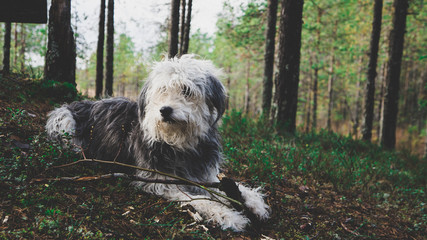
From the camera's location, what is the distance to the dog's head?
3004mm

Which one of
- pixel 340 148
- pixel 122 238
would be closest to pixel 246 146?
pixel 340 148

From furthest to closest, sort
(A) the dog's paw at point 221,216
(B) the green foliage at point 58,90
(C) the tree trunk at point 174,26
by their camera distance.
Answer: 1. (C) the tree trunk at point 174,26
2. (B) the green foliage at point 58,90
3. (A) the dog's paw at point 221,216

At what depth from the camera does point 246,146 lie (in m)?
5.82

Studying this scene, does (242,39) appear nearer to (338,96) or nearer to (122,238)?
(122,238)

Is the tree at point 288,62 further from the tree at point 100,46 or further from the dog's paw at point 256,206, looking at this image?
the tree at point 100,46

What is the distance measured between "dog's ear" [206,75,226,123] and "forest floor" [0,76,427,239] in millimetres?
1294

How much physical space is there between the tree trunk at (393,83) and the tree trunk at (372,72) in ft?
1.75

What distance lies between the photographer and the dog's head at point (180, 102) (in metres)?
3.00

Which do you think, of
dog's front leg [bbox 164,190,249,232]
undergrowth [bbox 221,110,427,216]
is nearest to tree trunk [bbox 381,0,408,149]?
undergrowth [bbox 221,110,427,216]

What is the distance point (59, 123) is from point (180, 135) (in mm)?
1986

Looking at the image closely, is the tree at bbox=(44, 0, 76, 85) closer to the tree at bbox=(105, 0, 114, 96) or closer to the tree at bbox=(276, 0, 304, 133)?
the tree at bbox=(276, 0, 304, 133)

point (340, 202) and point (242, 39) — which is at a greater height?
point (242, 39)

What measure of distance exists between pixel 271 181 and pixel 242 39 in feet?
37.4

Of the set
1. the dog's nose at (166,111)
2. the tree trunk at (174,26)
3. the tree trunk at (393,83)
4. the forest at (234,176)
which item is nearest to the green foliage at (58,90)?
the forest at (234,176)
